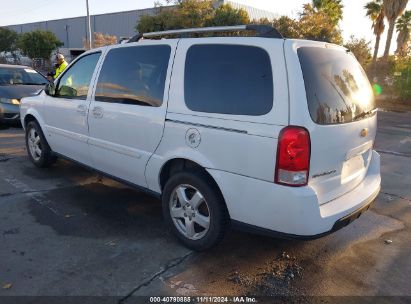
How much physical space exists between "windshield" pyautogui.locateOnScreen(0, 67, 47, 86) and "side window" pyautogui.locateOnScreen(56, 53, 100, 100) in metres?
5.68

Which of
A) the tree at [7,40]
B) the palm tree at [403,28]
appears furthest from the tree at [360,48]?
the tree at [7,40]

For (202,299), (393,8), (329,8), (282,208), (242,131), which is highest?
(329,8)

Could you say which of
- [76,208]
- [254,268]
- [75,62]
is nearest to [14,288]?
[76,208]

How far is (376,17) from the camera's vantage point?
101 ft

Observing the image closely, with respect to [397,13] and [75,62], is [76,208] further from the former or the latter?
[397,13]

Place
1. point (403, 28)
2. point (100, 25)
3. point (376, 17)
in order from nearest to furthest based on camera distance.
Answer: point (376, 17) < point (403, 28) < point (100, 25)

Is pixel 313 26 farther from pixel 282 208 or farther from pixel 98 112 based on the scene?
pixel 282 208

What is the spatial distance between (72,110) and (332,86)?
10.4 ft

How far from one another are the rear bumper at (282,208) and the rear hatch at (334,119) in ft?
0.36

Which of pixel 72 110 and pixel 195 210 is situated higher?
pixel 72 110

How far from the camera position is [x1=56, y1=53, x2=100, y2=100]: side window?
4.68 metres

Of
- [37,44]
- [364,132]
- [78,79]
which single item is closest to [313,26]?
[78,79]

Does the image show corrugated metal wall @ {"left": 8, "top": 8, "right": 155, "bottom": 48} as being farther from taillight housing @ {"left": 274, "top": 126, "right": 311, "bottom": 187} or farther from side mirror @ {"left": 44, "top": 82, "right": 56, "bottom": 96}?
taillight housing @ {"left": 274, "top": 126, "right": 311, "bottom": 187}

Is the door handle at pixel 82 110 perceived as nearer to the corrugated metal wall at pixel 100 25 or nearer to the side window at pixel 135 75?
the side window at pixel 135 75
